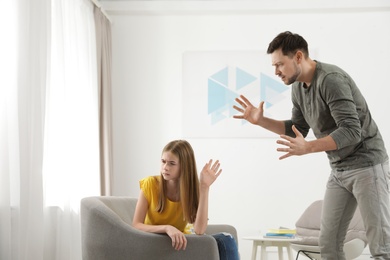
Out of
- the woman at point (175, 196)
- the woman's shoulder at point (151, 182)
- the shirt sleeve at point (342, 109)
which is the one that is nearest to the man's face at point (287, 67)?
the shirt sleeve at point (342, 109)

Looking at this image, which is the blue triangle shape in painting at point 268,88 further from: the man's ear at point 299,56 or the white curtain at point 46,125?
the man's ear at point 299,56

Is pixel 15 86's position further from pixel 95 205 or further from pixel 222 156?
pixel 222 156

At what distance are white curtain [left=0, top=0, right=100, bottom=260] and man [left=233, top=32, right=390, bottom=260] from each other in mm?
1533

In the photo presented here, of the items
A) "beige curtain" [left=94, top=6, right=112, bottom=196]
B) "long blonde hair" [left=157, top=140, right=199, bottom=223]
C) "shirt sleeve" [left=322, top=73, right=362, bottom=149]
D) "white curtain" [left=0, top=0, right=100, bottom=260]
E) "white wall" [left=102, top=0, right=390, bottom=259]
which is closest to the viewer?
"shirt sleeve" [left=322, top=73, right=362, bottom=149]

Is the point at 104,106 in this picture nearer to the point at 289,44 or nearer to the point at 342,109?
the point at 289,44

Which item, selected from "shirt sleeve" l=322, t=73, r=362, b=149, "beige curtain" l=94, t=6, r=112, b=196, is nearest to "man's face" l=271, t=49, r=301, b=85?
"shirt sleeve" l=322, t=73, r=362, b=149

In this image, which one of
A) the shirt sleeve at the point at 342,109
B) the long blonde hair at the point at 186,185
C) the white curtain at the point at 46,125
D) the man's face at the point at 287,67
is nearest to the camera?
the shirt sleeve at the point at 342,109

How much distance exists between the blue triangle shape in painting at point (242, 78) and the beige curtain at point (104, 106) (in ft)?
4.01

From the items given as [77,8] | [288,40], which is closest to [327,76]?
[288,40]

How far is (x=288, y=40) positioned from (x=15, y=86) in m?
1.60

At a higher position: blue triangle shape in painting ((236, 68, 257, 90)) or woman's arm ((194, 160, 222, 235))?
blue triangle shape in painting ((236, 68, 257, 90))

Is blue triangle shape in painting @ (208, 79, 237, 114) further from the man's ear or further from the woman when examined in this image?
the man's ear

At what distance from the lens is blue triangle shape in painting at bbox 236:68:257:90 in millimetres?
5691

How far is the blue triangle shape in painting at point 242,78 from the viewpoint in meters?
5.69
